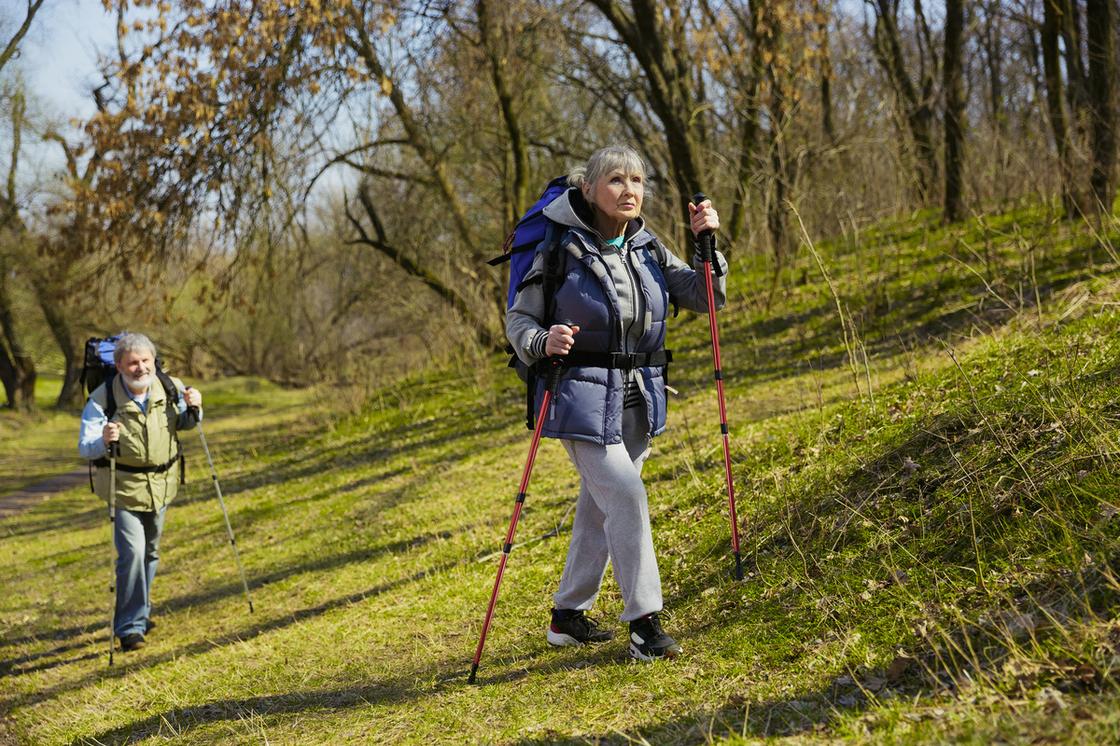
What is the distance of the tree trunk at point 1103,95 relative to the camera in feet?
30.2

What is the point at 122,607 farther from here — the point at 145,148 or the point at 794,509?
the point at 145,148

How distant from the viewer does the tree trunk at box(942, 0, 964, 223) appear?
11859 millimetres

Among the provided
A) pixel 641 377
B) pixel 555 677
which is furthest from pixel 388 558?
pixel 641 377

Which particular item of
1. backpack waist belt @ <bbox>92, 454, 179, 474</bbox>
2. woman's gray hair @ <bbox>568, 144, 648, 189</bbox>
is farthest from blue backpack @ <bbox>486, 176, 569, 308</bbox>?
backpack waist belt @ <bbox>92, 454, 179, 474</bbox>

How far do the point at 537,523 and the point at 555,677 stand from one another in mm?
2721

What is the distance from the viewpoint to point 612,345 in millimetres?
4062

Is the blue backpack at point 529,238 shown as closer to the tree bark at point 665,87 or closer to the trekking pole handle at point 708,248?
the trekking pole handle at point 708,248

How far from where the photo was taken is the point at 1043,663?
10.3 feet

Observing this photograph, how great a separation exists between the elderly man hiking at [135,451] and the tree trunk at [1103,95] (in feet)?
27.0

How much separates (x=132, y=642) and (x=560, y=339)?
15.1 ft

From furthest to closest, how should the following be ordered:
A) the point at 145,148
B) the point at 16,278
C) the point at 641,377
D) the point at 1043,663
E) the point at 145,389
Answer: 1. the point at 16,278
2. the point at 145,148
3. the point at 145,389
4. the point at 641,377
5. the point at 1043,663

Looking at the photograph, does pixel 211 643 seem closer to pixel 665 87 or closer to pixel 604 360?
pixel 604 360

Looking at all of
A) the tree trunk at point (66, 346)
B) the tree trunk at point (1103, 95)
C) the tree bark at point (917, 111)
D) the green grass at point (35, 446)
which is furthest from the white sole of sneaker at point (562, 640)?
the tree trunk at point (66, 346)

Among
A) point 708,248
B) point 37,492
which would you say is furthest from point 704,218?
point 37,492
